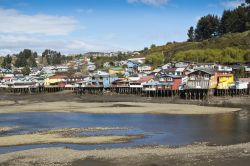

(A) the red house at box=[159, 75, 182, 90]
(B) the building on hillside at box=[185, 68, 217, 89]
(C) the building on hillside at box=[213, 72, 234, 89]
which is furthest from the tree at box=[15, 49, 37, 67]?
(C) the building on hillside at box=[213, 72, 234, 89]

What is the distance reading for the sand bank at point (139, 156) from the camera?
24438 millimetres

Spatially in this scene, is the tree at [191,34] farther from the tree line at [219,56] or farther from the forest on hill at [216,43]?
the tree line at [219,56]

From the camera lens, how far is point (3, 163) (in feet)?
82.0

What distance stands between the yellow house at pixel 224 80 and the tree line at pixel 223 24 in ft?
146

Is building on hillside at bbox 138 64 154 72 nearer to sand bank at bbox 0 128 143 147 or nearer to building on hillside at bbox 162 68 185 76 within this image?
building on hillside at bbox 162 68 185 76

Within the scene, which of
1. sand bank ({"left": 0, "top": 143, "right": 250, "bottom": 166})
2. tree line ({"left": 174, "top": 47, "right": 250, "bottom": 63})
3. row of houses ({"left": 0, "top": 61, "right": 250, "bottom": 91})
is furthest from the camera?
tree line ({"left": 174, "top": 47, "right": 250, "bottom": 63})

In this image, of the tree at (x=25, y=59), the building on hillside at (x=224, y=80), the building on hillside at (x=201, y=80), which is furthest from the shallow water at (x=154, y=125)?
the tree at (x=25, y=59)

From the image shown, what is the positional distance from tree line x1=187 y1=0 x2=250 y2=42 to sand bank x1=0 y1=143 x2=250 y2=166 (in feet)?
294

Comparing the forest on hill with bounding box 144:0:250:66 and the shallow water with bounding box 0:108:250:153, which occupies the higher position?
the forest on hill with bounding box 144:0:250:66

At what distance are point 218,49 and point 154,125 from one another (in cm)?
6826

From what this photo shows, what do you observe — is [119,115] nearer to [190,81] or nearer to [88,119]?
[88,119]

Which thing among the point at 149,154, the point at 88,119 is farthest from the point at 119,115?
the point at 149,154

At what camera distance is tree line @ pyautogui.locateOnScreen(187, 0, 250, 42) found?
117331 mm

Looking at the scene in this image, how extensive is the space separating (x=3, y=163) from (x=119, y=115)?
26.3 metres
